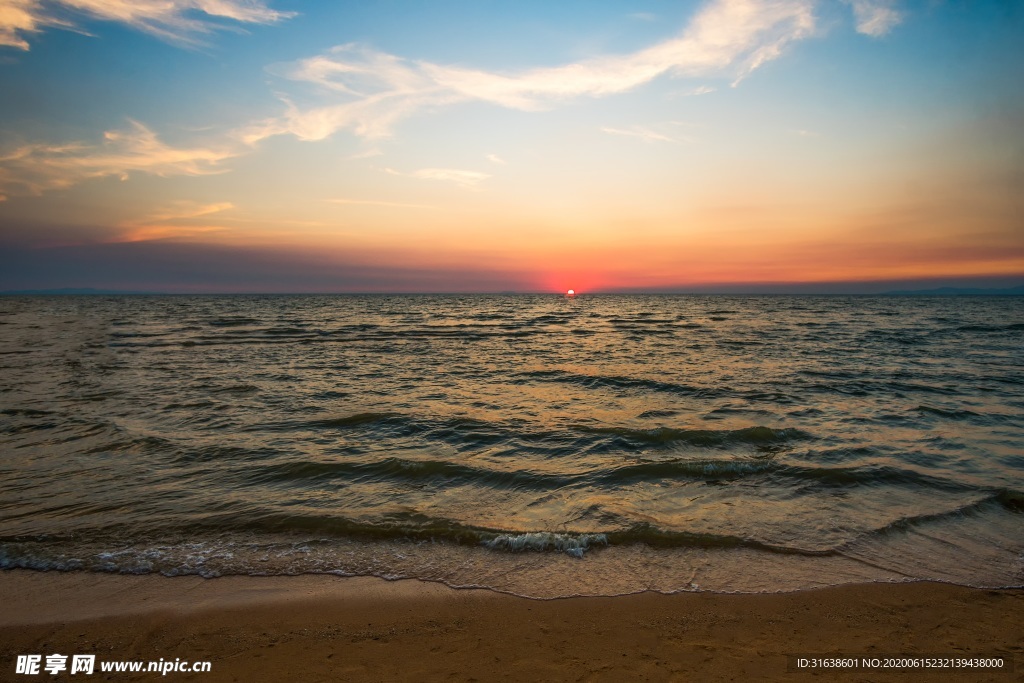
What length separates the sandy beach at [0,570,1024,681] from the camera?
4.30 metres

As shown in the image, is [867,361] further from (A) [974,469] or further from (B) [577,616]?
(B) [577,616]

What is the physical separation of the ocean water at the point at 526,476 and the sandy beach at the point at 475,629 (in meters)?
0.36

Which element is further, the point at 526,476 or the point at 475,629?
the point at 526,476

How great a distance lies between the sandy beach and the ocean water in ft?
1.17

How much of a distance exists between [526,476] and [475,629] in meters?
4.41

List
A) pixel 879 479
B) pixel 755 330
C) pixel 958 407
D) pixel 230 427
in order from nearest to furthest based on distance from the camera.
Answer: pixel 879 479 → pixel 230 427 → pixel 958 407 → pixel 755 330

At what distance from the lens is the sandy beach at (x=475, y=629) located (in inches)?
169

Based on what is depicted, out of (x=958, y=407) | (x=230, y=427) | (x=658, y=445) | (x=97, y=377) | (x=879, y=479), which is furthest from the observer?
(x=97, y=377)

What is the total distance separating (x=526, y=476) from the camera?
30.3 ft

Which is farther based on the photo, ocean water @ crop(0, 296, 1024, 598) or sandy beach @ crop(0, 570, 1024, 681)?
ocean water @ crop(0, 296, 1024, 598)

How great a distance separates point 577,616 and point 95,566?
5.61 metres

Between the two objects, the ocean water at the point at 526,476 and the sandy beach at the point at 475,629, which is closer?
the sandy beach at the point at 475,629

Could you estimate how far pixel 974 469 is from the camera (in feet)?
31.3

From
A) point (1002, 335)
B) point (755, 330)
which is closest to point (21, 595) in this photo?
point (755, 330)
